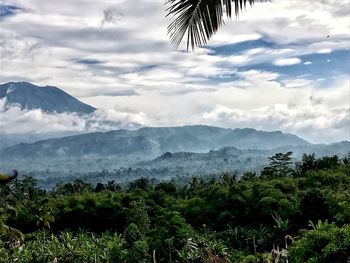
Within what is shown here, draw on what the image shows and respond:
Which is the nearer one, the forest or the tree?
the forest

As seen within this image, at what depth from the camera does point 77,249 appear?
33.2m

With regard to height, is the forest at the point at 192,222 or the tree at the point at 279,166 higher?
the forest at the point at 192,222

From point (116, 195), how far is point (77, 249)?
13.6 metres

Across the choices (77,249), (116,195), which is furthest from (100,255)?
(116,195)

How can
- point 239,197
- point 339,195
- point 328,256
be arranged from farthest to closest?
point 239,197, point 339,195, point 328,256

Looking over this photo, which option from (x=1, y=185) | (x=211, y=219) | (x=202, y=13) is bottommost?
(x=211, y=219)

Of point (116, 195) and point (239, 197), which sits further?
point (116, 195)

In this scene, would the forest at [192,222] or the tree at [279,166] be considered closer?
the forest at [192,222]

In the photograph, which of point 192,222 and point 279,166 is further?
point 279,166

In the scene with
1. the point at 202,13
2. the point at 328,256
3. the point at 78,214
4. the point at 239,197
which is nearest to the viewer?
the point at 202,13

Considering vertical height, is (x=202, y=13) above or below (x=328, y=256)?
above

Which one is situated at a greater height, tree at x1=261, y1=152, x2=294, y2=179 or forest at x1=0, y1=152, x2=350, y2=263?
forest at x1=0, y1=152, x2=350, y2=263

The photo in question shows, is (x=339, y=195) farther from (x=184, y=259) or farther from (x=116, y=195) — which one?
(x=116, y=195)

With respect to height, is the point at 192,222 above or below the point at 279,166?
above
